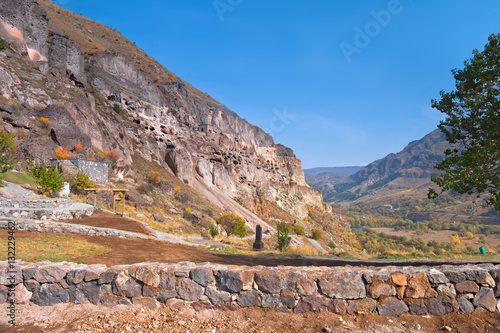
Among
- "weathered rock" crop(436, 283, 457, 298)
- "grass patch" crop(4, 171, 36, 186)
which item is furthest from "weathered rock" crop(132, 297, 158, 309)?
"grass patch" crop(4, 171, 36, 186)

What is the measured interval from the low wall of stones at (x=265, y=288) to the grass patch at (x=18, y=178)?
1904 cm

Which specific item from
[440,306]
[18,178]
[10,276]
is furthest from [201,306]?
[18,178]

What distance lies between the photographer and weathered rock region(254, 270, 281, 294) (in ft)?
16.8

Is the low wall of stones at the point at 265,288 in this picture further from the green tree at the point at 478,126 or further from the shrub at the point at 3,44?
the shrub at the point at 3,44

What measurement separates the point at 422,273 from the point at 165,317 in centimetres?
499

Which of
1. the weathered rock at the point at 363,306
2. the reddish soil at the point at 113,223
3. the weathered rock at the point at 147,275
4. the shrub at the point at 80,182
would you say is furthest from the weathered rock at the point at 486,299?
the shrub at the point at 80,182

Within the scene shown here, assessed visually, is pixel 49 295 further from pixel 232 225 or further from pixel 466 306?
pixel 232 225

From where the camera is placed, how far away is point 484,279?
16.4ft

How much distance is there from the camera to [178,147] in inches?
2068

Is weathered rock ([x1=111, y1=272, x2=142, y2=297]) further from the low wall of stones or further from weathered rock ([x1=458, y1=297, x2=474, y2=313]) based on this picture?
weathered rock ([x1=458, y1=297, x2=474, y2=313])

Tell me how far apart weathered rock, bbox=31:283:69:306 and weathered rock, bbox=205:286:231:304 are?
9.35 ft

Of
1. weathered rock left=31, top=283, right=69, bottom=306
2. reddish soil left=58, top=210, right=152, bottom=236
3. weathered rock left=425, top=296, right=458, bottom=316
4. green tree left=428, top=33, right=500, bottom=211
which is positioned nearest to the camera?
weathered rock left=425, top=296, right=458, bottom=316

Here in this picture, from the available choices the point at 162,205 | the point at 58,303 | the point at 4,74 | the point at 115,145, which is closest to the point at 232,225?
the point at 162,205

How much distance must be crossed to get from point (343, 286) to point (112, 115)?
4912 cm
